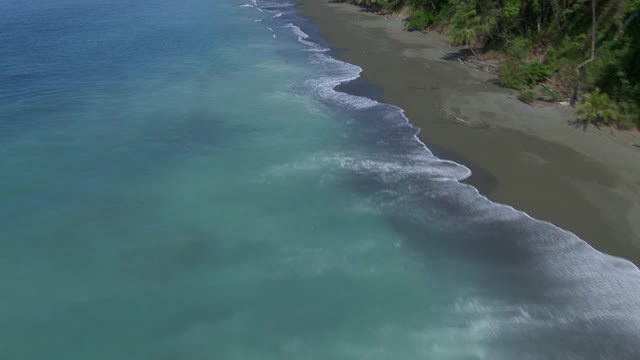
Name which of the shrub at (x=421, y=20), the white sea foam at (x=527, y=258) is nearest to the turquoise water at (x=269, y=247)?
the white sea foam at (x=527, y=258)

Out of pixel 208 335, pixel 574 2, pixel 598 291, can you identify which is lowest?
pixel 208 335

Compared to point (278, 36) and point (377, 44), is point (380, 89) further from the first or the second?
point (278, 36)

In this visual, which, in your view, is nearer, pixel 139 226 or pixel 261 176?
pixel 139 226

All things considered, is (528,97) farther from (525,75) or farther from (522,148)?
(522,148)

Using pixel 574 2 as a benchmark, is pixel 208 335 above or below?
below

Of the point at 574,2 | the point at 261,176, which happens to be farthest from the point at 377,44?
the point at 261,176

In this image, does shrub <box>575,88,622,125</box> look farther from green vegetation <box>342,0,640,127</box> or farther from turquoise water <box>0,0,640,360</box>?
turquoise water <box>0,0,640,360</box>

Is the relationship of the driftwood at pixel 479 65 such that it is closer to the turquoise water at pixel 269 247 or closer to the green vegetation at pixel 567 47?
the green vegetation at pixel 567 47

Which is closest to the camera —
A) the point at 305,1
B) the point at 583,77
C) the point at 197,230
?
the point at 197,230

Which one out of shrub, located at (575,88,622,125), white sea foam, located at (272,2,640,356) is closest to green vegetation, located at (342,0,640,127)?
shrub, located at (575,88,622,125)
